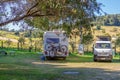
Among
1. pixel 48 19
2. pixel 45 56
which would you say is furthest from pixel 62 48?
pixel 48 19

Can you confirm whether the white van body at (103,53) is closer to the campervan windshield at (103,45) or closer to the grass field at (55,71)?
the campervan windshield at (103,45)

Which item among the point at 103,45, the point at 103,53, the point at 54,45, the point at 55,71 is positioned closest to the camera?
the point at 55,71

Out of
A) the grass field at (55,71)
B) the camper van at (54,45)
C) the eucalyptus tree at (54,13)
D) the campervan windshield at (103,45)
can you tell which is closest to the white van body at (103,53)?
the campervan windshield at (103,45)

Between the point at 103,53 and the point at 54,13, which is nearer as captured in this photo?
the point at 54,13

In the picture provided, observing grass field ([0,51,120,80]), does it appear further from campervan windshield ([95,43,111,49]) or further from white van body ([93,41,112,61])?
campervan windshield ([95,43,111,49])

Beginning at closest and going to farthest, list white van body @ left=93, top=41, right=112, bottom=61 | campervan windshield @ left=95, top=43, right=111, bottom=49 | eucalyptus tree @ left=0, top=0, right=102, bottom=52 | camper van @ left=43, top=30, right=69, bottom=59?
eucalyptus tree @ left=0, top=0, right=102, bottom=52 → white van body @ left=93, top=41, right=112, bottom=61 → camper van @ left=43, top=30, right=69, bottom=59 → campervan windshield @ left=95, top=43, right=111, bottom=49

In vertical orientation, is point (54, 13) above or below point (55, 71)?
above

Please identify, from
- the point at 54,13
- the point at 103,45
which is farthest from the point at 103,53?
the point at 54,13

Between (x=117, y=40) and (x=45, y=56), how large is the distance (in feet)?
113

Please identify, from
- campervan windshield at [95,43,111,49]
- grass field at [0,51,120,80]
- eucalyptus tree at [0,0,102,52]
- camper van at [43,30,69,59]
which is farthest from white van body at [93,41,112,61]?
eucalyptus tree at [0,0,102,52]

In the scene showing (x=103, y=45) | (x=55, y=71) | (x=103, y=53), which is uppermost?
(x=103, y=45)

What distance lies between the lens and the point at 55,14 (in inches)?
861

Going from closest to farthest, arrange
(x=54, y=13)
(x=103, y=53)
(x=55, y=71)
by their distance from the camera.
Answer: (x=54, y=13) < (x=55, y=71) < (x=103, y=53)

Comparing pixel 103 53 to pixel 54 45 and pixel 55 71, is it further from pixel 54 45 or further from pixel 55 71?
pixel 55 71
